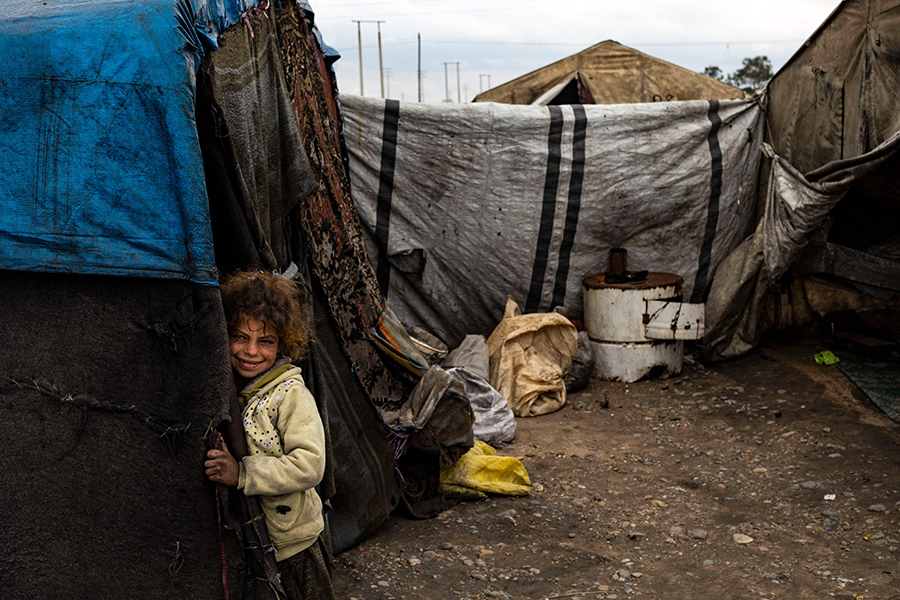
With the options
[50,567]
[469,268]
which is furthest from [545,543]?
[469,268]

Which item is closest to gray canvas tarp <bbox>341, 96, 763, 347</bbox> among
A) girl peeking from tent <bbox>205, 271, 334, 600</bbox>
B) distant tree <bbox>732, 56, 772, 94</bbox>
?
girl peeking from tent <bbox>205, 271, 334, 600</bbox>

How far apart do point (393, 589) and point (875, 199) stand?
4.05 m

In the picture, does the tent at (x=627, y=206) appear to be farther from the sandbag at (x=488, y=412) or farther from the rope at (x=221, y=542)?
the rope at (x=221, y=542)

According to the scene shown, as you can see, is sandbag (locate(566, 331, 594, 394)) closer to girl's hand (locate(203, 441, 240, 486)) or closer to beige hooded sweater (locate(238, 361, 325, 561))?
beige hooded sweater (locate(238, 361, 325, 561))

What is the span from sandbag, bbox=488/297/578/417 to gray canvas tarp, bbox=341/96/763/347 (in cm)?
52

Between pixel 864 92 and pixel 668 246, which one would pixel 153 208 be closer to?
pixel 864 92

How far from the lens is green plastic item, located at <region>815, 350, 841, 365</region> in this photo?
5.50 meters

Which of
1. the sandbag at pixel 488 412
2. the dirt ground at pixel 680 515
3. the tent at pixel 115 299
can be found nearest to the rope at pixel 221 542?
the tent at pixel 115 299

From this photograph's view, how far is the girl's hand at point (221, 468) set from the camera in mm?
1927

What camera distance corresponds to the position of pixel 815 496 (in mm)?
3674

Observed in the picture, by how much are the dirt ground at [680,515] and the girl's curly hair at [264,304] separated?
1.24 m

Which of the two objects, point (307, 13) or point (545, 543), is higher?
point (307, 13)

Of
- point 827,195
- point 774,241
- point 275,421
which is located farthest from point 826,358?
point 275,421

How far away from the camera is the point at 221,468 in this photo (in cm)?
193
